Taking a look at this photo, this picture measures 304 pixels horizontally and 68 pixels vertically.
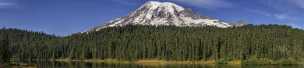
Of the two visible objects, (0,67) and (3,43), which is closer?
(0,67)

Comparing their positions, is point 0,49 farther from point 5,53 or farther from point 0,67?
point 0,67

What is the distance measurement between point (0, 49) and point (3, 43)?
3608 mm

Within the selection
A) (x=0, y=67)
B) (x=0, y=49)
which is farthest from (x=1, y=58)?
(x=0, y=67)

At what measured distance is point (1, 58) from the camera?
150000mm

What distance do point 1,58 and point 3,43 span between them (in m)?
8.53

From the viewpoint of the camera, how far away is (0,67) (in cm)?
10988

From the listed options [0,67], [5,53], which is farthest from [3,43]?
[0,67]

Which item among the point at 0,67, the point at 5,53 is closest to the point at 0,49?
the point at 5,53

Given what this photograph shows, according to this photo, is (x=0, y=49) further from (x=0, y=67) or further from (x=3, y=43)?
(x=0, y=67)

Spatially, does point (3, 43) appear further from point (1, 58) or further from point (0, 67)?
point (0, 67)

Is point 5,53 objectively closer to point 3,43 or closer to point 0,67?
point 3,43

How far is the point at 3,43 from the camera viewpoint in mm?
157500

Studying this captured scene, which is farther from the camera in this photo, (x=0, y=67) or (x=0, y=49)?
(x=0, y=49)

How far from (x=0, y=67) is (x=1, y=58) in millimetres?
41446
